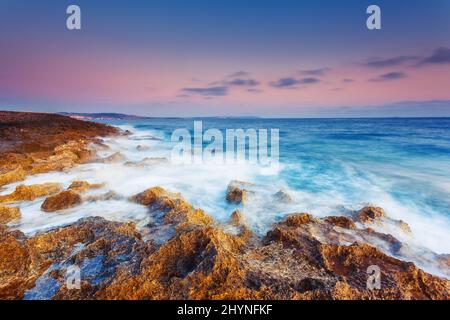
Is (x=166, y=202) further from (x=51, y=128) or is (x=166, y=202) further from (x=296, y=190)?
(x=51, y=128)

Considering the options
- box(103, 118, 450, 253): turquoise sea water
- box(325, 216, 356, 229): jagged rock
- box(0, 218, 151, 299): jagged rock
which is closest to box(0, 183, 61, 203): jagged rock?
box(0, 218, 151, 299): jagged rock

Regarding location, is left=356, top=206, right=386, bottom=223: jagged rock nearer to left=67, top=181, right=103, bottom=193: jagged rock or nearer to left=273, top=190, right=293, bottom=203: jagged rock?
left=273, top=190, right=293, bottom=203: jagged rock

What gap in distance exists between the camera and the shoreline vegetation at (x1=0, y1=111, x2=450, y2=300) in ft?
10.3

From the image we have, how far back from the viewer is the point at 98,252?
4031 mm

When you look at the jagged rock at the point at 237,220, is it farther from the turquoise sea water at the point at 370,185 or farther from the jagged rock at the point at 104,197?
the jagged rock at the point at 104,197

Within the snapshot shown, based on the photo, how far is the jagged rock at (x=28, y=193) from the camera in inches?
263

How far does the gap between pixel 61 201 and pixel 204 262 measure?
483cm

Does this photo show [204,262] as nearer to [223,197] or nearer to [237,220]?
[237,220]

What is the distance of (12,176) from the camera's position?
8.39m

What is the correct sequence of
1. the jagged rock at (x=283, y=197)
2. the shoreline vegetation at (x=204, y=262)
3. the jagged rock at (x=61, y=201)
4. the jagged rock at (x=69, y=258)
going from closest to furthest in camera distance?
1. the shoreline vegetation at (x=204, y=262)
2. the jagged rock at (x=69, y=258)
3. the jagged rock at (x=61, y=201)
4. the jagged rock at (x=283, y=197)

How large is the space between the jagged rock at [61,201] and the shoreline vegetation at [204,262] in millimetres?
587

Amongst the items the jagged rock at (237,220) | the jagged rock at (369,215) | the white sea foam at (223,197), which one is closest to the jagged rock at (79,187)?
the white sea foam at (223,197)

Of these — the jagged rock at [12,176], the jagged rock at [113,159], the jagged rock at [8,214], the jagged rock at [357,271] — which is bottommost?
the jagged rock at [357,271]
